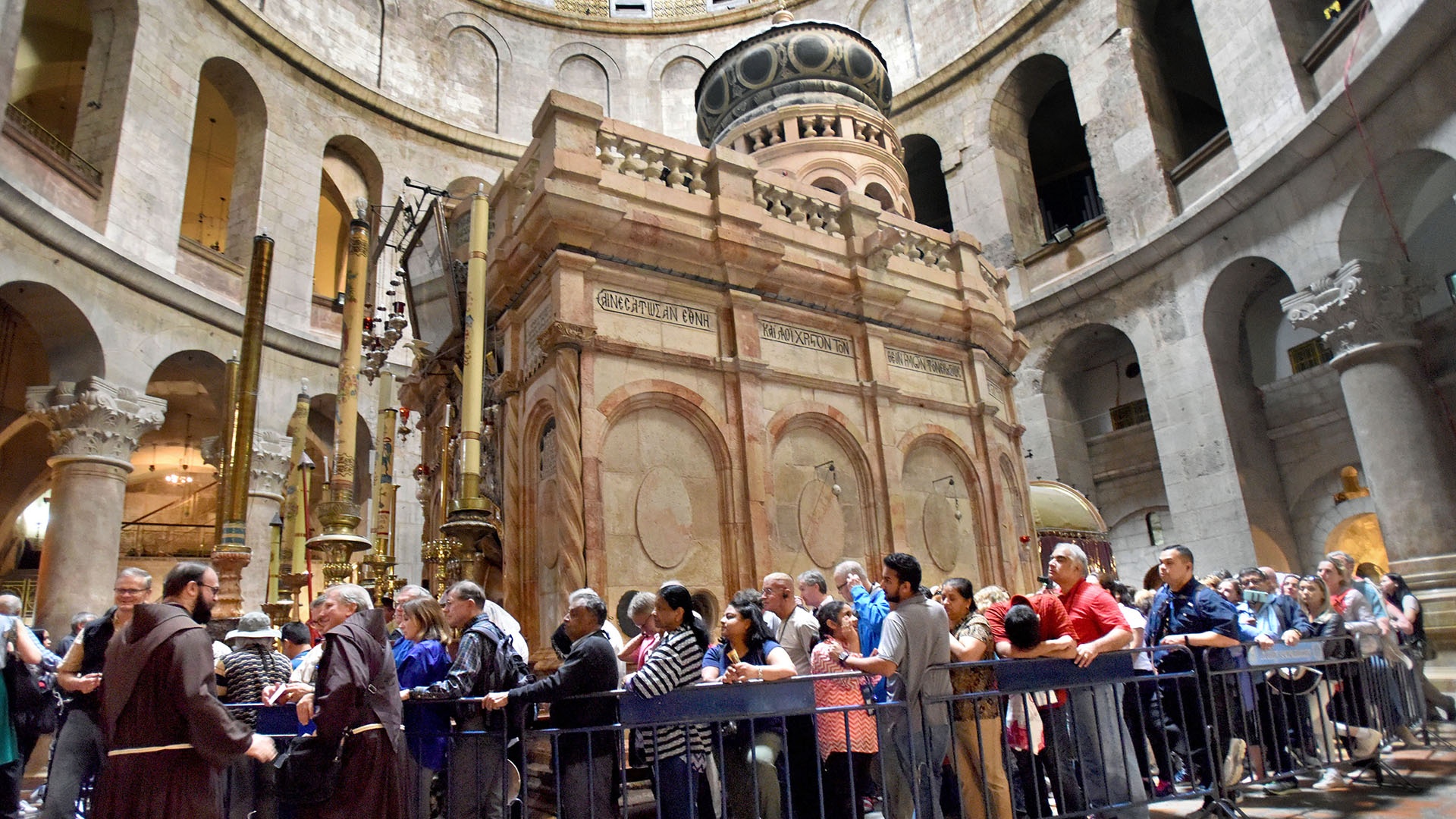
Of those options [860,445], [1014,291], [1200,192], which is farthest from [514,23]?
[860,445]

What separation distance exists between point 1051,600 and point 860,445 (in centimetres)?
477

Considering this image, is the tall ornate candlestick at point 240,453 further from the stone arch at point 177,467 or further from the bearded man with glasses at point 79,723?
the stone arch at point 177,467

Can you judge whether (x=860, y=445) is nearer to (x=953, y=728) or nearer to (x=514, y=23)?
(x=953, y=728)

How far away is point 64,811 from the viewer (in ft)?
16.5

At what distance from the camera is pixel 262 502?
1753 cm

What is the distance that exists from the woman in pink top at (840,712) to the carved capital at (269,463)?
15499 millimetres

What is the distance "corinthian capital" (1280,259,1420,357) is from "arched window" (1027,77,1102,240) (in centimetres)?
1064

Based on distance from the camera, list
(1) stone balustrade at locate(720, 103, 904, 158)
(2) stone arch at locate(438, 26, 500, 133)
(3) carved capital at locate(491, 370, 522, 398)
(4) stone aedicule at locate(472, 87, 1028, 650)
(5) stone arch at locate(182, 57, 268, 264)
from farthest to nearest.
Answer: (2) stone arch at locate(438, 26, 500, 133) < (5) stone arch at locate(182, 57, 268, 264) < (1) stone balustrade at locate(720, 103, 904, 158) < (3) carved capital at locate(491, 370, 522, 398) < (4) stone aedicule at locate(472, 87, 1028, 650)

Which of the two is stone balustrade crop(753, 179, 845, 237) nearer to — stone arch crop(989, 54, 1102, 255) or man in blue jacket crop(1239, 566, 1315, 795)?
man in blue jacket crop(1239, 566, 1315, 795)

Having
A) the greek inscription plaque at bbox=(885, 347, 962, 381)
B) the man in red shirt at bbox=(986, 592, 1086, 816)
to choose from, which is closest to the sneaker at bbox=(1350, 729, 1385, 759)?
the man in red shirt at bbox=(986, 592, 1086, 816)

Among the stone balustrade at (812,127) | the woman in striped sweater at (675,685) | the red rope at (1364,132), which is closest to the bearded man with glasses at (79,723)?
the woman in striped sweater at (675,685)

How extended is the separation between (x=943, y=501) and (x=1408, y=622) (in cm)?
454

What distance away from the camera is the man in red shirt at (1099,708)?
15.8 ft

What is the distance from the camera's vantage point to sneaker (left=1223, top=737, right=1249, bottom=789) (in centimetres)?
529
